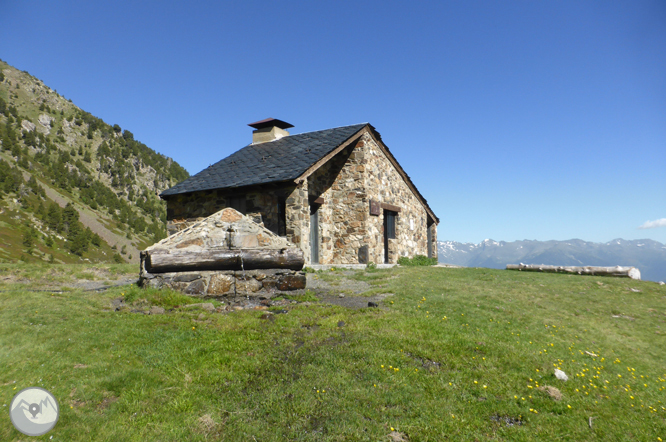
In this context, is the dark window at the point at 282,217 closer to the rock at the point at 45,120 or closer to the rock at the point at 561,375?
the rock at the point at 561,375

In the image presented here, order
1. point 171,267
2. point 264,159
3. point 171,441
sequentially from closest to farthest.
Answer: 1. point 171,441
2. point 171,267
3. point 264,159

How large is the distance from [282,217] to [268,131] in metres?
9.44

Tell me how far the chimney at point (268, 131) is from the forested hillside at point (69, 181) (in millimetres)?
74911

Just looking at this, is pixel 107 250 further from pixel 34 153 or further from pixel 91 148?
pixel 91 148

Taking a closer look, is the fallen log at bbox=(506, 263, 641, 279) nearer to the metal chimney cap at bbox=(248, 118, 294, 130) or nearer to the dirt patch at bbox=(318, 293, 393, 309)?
the dirt patch at bbox=(318, 293, 393, 309)

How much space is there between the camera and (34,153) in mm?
146625

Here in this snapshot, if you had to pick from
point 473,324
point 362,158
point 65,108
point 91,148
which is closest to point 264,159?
point 362,158

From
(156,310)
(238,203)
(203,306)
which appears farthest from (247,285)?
(238,203)

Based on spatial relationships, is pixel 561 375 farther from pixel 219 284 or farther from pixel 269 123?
pixel 269 123

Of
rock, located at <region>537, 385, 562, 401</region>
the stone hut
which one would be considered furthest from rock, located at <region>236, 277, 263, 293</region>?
rock, located at <region>537, 385, 562, 401</region>

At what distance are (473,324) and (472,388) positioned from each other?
2905 millimetres

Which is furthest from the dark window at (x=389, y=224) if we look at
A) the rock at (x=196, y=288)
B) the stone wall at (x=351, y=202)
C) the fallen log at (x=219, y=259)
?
the rock at (x=196, y=288)

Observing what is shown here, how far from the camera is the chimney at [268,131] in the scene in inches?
931

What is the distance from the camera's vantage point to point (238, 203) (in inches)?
692
